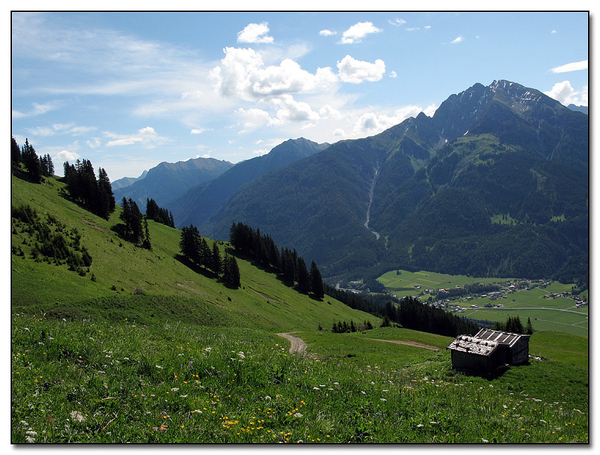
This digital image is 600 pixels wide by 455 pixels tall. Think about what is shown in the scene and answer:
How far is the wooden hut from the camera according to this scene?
23.8 meters

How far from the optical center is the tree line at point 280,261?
120 meters

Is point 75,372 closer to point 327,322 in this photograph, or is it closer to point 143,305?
point 143,305

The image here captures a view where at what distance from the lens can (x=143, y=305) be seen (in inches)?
1267

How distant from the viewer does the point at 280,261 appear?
128 metres

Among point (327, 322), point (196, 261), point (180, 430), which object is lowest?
point (327, 322)

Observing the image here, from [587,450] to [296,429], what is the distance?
349 inches

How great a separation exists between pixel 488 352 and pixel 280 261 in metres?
106

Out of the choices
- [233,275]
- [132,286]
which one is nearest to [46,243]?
[132,286]

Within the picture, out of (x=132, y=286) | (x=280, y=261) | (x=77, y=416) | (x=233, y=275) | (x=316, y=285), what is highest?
(x=77, y=416)

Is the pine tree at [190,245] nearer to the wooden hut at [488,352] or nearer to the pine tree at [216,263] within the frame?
the pine tree at [216,263]

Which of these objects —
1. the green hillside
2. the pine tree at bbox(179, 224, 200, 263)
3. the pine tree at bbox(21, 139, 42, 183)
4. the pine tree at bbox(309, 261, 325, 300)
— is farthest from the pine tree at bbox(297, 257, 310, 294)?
the pine tree at bbox(21, 139, 42, 183)

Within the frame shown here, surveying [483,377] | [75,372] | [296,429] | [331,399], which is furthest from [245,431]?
[483,377]

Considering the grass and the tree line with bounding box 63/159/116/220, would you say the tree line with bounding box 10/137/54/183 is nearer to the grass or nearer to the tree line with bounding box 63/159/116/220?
the tree line with bounding box 63/159/116/220

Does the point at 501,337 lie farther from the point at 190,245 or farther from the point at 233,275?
the point at 190,245
